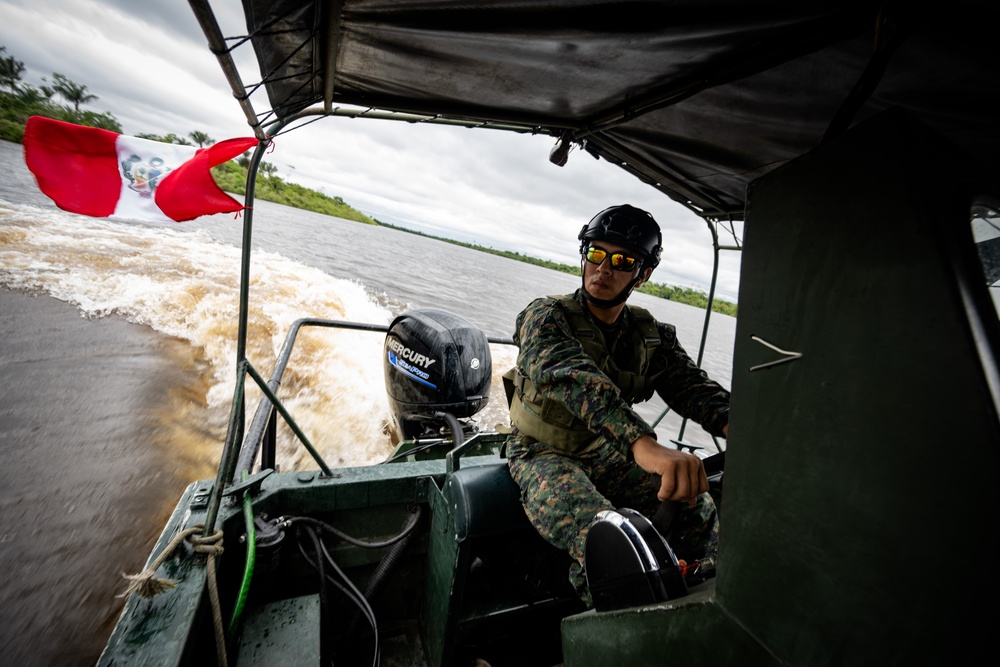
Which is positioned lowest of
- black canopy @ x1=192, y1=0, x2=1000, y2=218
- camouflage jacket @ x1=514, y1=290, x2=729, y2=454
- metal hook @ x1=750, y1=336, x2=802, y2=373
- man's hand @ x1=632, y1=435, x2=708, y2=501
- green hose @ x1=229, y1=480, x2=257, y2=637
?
green hose @ x1=229, y1=480, x2=257, y2=637

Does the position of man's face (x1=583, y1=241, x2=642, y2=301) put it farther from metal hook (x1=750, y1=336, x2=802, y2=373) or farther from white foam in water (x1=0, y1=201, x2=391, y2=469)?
white foam in water (x1=0, y1=201, x2=391, y2=469)

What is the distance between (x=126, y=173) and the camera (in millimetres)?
1948

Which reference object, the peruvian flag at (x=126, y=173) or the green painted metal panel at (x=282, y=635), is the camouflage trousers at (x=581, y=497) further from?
the peruvian flag at (x=126, y=173)

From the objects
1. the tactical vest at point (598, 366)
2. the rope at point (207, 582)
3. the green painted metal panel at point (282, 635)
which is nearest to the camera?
the rope at point (207, 582)

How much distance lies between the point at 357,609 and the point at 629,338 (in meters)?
2.17

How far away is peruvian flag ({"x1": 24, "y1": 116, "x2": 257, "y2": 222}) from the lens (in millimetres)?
1815

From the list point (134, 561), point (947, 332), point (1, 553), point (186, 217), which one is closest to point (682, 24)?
point (947, 332)

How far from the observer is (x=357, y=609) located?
7.92ft

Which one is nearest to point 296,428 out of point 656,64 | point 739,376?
point 739,376

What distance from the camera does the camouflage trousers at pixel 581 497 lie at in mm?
1785

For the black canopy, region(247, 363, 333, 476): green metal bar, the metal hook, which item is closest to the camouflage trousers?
the metal hook

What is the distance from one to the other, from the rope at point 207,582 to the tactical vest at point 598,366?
1445mm

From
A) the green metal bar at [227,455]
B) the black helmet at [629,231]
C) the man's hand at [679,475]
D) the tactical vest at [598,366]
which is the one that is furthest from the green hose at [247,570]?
the black helmet at [629,231]

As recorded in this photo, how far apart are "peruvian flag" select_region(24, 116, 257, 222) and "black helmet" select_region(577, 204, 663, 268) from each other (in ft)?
5.78
